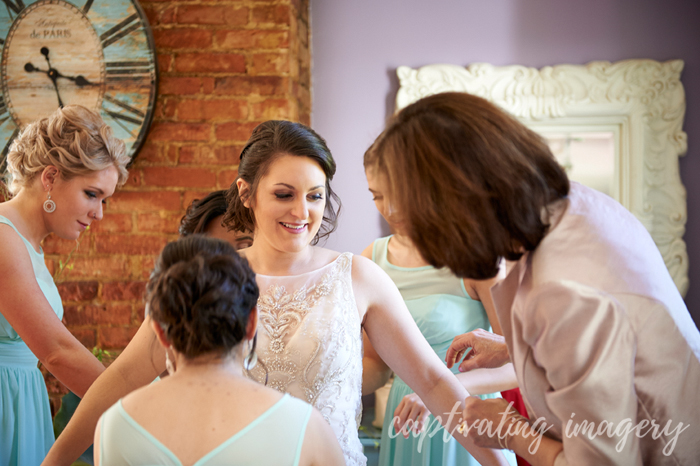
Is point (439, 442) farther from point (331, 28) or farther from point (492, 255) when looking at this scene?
point (331, 28)

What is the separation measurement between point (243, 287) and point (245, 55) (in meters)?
1.78

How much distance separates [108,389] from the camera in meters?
1.33

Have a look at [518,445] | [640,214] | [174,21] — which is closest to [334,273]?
[518,445]

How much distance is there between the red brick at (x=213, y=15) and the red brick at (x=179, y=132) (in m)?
0.47

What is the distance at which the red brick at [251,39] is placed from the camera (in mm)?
2436

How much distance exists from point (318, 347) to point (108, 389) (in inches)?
20.5

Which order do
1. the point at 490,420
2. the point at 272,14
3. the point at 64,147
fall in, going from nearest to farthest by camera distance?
the point at 490,420, the point at 64,147, the point at 272,14

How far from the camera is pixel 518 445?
968 millimetres

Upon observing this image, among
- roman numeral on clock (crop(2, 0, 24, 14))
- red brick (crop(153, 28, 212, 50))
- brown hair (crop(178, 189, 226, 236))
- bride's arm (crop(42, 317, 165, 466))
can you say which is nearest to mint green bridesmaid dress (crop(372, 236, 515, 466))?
brown hair (crop(178, 189, 226, 236))

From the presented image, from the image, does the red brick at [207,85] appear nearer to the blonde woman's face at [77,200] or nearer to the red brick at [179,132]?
the red brick at [179,132]

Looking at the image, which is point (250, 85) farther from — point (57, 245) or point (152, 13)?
point (57, 245)

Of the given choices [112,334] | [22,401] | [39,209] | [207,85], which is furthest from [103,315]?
[207,85]

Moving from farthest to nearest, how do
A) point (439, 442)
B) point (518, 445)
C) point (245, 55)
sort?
point (245, 55) < point (439, 442) < point (518, 445)

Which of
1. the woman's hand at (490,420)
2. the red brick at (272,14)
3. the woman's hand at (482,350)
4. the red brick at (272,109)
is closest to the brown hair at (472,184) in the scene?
the woman's hand at (490,420)
